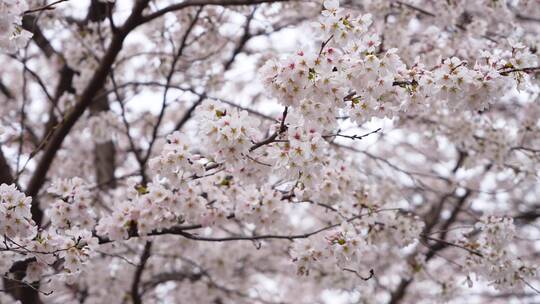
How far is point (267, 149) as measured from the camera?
115 inches

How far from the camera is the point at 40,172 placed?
13.4 ft

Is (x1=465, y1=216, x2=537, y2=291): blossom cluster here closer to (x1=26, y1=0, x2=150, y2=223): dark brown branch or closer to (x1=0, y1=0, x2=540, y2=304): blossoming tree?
(x1=0, y1=0, x2=540, y2=304): blossoming tree

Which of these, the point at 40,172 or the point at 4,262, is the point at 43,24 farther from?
the point at 4,262

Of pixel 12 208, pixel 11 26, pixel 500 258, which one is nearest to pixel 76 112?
pixel 12 208

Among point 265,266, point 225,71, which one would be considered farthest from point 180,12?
point 265,266

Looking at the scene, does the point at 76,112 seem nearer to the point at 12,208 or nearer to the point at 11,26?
the point at 12,208

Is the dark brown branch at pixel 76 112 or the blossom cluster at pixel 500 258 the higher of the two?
the dark brown branch at pixel 76 112

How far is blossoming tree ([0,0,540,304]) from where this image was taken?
2.64 m

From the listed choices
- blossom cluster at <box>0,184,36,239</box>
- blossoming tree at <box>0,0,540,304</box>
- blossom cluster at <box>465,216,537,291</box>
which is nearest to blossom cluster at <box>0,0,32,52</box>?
blossoming tree at <box>0,0,540,304</box>

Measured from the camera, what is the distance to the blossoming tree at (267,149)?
264cm

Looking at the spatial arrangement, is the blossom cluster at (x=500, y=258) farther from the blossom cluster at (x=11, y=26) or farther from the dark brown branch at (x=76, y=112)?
the blossom cluster at (x=11, y=26)

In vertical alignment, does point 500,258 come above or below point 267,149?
below

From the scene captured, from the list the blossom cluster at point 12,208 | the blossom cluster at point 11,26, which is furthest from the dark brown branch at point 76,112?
the blossom cluster at point 12,208

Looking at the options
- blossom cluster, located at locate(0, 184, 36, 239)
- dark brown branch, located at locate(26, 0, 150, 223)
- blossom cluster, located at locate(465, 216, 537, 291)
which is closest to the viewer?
blossom cluster, located at locate(0, 184, 36, 239)
